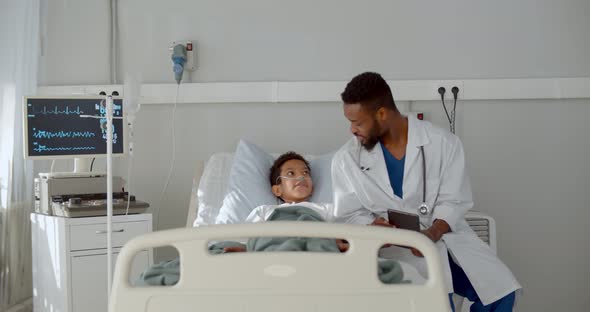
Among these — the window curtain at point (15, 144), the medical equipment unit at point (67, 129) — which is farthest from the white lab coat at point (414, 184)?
the window curtain at point (15, 144)

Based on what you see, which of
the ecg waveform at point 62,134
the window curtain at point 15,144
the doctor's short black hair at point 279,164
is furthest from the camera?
the window curtain at point 15,144

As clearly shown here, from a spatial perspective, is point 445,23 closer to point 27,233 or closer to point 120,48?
point 120,48

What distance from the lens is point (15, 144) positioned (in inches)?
139

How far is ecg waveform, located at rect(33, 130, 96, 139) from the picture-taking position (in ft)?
10.7

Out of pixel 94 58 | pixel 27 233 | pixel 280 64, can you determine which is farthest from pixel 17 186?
pixel 280 64

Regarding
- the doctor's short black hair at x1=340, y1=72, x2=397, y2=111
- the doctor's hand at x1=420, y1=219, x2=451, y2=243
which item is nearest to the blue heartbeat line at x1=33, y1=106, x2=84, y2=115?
the doctor's short black hair at x1=340, y1=72, x2=397, y2=111

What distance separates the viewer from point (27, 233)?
365 centimetres

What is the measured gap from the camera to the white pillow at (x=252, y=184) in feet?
10.2

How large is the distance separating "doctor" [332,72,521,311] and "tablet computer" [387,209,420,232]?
70mm

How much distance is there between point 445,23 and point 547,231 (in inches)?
46.0

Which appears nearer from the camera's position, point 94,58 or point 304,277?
point 304,277

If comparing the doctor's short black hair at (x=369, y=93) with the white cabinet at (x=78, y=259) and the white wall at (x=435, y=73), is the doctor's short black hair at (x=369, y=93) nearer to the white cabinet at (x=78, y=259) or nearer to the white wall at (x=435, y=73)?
the white wall at (x=435, y=73)

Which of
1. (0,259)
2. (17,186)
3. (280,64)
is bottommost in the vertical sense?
(0,259)

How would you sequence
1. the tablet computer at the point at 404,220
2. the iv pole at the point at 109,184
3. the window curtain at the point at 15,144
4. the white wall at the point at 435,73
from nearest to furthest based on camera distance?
the tablet computer at the point at 404,220, the iv pole at the point at 109,184, the window curtain at the point at 15,144, the white wall at the point at 435,73
